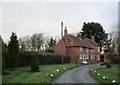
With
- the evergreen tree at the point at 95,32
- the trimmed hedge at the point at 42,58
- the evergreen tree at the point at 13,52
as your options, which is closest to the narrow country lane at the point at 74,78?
the evergreen tree at the point at 13,52

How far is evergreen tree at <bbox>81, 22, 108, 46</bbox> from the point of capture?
100188mm

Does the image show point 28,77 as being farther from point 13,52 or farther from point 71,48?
point 71,48

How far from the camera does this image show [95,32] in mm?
100625

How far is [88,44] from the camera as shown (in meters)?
86.9

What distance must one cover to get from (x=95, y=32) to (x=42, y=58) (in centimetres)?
5326

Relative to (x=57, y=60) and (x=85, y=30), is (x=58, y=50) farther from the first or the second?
(x=85, y=30)

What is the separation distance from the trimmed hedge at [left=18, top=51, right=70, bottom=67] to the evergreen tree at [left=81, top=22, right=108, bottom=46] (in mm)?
33359

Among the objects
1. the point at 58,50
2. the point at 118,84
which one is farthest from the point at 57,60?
the point at 118,84

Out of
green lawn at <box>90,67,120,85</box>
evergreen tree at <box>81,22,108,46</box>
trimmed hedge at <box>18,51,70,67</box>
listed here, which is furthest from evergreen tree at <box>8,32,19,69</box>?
evergreen tree at <box>81,22,108,46</box>

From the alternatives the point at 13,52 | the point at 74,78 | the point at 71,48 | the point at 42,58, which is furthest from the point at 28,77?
the point at 71,48

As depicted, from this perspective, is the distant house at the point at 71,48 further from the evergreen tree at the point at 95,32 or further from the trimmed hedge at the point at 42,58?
the evergreen tree at the point at 95,32

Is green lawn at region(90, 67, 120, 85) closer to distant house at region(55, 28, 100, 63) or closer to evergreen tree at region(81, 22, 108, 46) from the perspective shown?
distant house at region(55, 28, 100, 63)

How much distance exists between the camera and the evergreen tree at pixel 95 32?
100188mm

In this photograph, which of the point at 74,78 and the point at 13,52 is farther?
the point at 13,52
